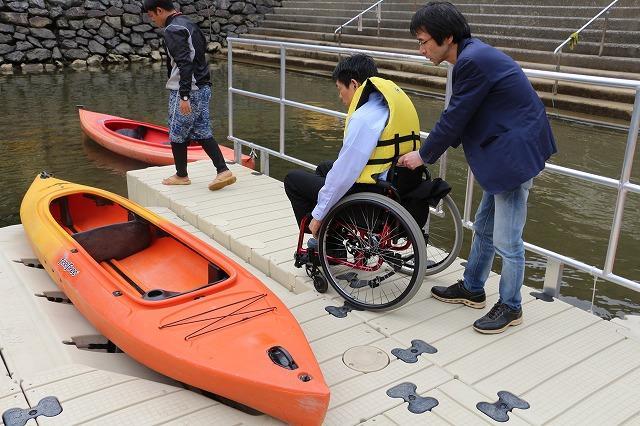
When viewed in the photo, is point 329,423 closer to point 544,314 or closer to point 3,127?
point 544,314

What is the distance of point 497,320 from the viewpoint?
9.78 feet

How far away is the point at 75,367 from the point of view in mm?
2684

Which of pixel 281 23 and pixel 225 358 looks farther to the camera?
pixel 281 23

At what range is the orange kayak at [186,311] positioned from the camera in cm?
238

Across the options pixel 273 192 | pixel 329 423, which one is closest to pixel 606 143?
pixel 273 192

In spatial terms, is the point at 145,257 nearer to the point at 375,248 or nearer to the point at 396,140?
the point at 375,248

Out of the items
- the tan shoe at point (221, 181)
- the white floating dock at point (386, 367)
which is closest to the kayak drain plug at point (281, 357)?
the white floating dock at point (386, 367)

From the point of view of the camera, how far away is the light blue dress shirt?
294 centimetres

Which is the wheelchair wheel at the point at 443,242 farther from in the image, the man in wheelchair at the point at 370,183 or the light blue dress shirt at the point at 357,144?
the light blue dress shirt at the point at 357,144

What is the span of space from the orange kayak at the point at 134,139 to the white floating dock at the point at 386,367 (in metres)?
3.92

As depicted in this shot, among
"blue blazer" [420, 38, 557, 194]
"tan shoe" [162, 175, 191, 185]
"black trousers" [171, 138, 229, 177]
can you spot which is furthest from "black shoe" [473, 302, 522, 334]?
"tan shoe" [162, 175, 191, 185]

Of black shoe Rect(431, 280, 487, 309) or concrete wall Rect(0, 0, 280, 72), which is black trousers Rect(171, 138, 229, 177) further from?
concrete wall Rect(0, 0, 280, 72)

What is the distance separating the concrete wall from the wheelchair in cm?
1602

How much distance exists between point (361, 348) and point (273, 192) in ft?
8.55
